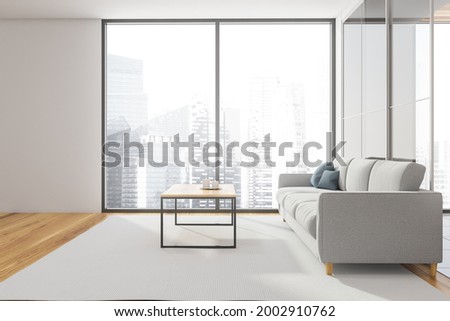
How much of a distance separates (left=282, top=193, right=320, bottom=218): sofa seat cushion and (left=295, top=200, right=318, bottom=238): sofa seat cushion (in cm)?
12

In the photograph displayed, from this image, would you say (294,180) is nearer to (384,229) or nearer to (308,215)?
(308,215)

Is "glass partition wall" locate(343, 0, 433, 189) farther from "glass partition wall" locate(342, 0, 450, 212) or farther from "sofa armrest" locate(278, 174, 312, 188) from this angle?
"sofa armrest" locate(278, 174, 312, 188)

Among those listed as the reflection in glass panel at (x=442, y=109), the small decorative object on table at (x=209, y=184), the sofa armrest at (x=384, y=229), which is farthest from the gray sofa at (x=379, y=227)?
the small decorative object on table at (x=209, y=184)

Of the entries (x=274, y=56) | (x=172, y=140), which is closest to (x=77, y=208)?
(x=172, y=140)

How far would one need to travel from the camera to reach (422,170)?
3652 mm

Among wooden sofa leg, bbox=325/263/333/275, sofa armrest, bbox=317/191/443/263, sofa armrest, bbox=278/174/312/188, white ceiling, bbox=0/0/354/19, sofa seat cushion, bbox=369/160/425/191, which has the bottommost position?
wooden sofa leg, bbox=325/263/333/275

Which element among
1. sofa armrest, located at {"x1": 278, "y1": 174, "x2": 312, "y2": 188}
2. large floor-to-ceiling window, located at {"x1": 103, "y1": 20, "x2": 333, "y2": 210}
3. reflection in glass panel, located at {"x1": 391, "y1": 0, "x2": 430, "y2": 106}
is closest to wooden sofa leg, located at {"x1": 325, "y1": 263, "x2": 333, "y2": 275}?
reflection in glass panel, located at {"x1": 391, "y1": 0, "x2": 430, "y2": 106}

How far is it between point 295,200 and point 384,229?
1375 millimetres

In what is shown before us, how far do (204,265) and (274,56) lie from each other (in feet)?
13.4

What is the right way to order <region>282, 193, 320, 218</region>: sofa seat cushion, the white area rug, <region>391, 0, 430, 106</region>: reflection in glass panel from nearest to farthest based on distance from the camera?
the white area rug → <region>391, 0, 430, 106</region>: reflection in glass panel → <region>282, 193, 320, 218</region>: sofa seat cushion

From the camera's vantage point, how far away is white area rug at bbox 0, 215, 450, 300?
2.97m

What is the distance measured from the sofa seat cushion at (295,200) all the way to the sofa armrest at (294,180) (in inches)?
33.0

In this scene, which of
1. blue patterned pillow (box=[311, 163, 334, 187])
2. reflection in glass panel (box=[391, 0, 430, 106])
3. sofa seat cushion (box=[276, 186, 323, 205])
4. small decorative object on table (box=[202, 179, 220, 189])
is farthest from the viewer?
blue patterned pillow (box=[311, 163, 334, 187])
